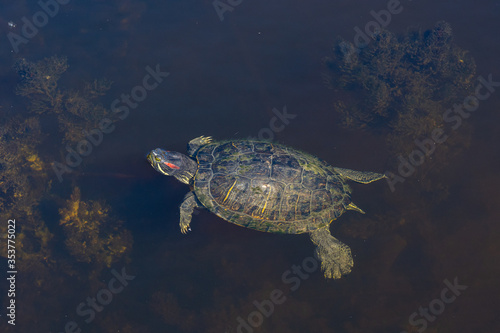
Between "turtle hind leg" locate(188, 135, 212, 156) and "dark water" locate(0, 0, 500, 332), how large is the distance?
417mm

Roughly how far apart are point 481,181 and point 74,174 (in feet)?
36.6

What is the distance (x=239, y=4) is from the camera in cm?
1120

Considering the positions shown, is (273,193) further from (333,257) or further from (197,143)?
(197,143)

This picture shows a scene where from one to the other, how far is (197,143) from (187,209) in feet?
6.69

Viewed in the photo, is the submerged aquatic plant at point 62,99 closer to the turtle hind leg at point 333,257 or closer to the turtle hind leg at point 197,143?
the turtle hind leg at point 197,143

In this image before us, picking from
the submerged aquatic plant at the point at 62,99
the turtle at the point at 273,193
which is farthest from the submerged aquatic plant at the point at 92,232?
the submerged aquatic plant at the point at 62,99

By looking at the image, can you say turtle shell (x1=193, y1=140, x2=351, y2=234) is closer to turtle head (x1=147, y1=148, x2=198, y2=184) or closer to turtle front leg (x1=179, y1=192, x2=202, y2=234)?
turtle front leg (x1=179, y1=192, x2=202, y2=234)

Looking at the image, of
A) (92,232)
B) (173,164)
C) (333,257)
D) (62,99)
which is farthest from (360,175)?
(62,99)

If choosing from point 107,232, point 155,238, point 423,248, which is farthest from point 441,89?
point 107,232

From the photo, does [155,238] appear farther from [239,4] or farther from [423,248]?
[239,4]

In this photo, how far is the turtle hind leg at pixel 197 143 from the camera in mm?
8516

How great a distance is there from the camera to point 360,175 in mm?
8008

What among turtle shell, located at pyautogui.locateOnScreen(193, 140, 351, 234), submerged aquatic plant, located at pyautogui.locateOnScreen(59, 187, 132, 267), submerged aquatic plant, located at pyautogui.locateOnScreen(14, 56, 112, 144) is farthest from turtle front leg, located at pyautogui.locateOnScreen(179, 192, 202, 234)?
submerged aquatic plant, located at pyautogui.locateOnScreen(14, 56, 112, 144)

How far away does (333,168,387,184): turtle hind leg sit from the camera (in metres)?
7.94
